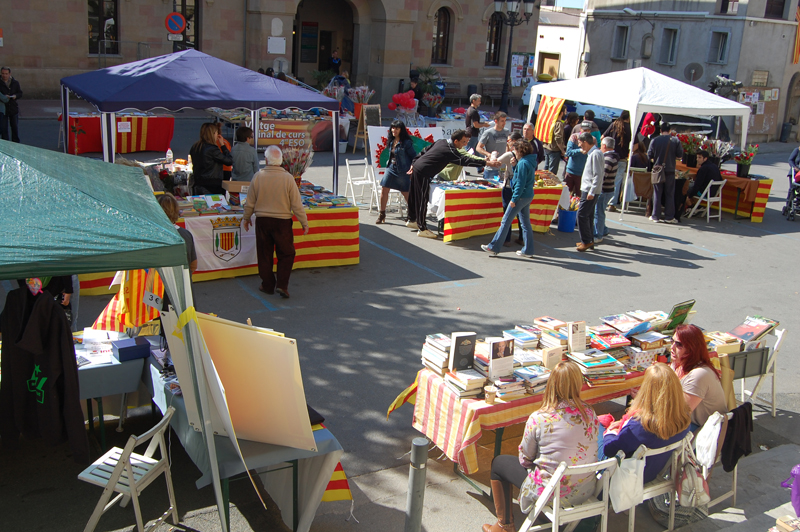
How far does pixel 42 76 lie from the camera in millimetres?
20766

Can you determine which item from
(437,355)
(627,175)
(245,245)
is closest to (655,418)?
(437,355)

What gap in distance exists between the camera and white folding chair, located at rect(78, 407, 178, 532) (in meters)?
3.89

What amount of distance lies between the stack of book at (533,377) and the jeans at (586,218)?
616 centimetres

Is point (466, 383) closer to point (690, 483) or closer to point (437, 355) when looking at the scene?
point (437, 355)

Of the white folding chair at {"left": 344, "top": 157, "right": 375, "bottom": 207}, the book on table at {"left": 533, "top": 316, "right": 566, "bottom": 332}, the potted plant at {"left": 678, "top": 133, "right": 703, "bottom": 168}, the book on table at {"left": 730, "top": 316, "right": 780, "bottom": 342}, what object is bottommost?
the book on table at {"left": 730, "top": 316, "right": 780, "bottom": 342}

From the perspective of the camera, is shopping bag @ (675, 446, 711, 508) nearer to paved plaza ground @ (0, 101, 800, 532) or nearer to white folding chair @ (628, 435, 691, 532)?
white folding chair @ (628, 435, 691, 532)

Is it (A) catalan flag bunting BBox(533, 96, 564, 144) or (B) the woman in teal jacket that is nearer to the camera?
(B) the woman in teal jacket

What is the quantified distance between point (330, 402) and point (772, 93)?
27.0m

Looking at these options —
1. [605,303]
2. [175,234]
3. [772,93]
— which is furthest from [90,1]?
[772,93]

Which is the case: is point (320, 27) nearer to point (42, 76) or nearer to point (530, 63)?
point (530, 63)

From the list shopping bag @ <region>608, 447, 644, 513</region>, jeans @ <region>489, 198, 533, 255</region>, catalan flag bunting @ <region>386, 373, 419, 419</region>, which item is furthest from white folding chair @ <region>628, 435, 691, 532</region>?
jeans @ <region>489, 198, 533, 255</region>

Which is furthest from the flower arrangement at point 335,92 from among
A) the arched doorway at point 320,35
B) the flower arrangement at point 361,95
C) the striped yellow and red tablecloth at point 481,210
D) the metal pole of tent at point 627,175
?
the arched doorway at point 320,35

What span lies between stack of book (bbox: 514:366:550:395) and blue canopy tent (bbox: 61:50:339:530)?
6.11 m

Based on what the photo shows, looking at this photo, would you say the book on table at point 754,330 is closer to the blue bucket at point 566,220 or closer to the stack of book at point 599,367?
the stack of book at point 599,367
